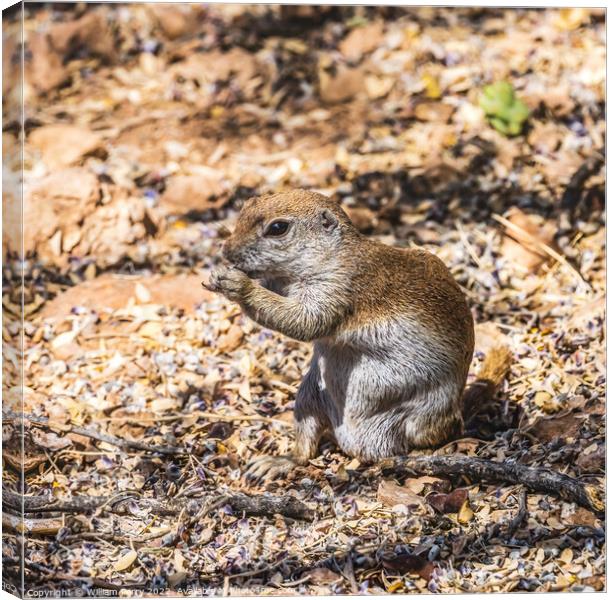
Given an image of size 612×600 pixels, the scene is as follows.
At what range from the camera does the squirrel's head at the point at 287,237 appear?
4629mm

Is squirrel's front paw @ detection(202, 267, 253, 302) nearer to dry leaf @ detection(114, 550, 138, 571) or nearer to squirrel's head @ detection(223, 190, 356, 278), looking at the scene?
squirrel's head @ detection(223, 190, 356, 278)

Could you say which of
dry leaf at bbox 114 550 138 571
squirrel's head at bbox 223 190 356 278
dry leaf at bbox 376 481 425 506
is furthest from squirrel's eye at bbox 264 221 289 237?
dry leaf at bbox 114 550 138 571

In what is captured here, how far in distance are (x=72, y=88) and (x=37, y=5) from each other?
3.82 ft

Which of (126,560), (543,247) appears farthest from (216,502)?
(543,247)

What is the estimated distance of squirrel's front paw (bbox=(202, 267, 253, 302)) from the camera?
4605mm

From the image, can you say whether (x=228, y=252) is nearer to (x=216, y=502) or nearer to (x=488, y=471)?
(x=216, y=502)

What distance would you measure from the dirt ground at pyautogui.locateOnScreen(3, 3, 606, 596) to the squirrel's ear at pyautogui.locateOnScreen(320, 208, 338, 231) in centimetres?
76

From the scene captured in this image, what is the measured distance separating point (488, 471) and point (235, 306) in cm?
126

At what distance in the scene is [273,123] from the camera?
6.48 metres

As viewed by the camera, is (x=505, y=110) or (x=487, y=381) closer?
(x=487, y=381)

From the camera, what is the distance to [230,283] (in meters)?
4.61

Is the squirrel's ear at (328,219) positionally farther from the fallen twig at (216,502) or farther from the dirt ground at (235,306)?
the fallen twig at (216,502)

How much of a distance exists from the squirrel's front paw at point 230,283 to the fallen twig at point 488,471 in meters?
0.92

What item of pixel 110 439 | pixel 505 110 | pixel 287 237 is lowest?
pixel 110 439
